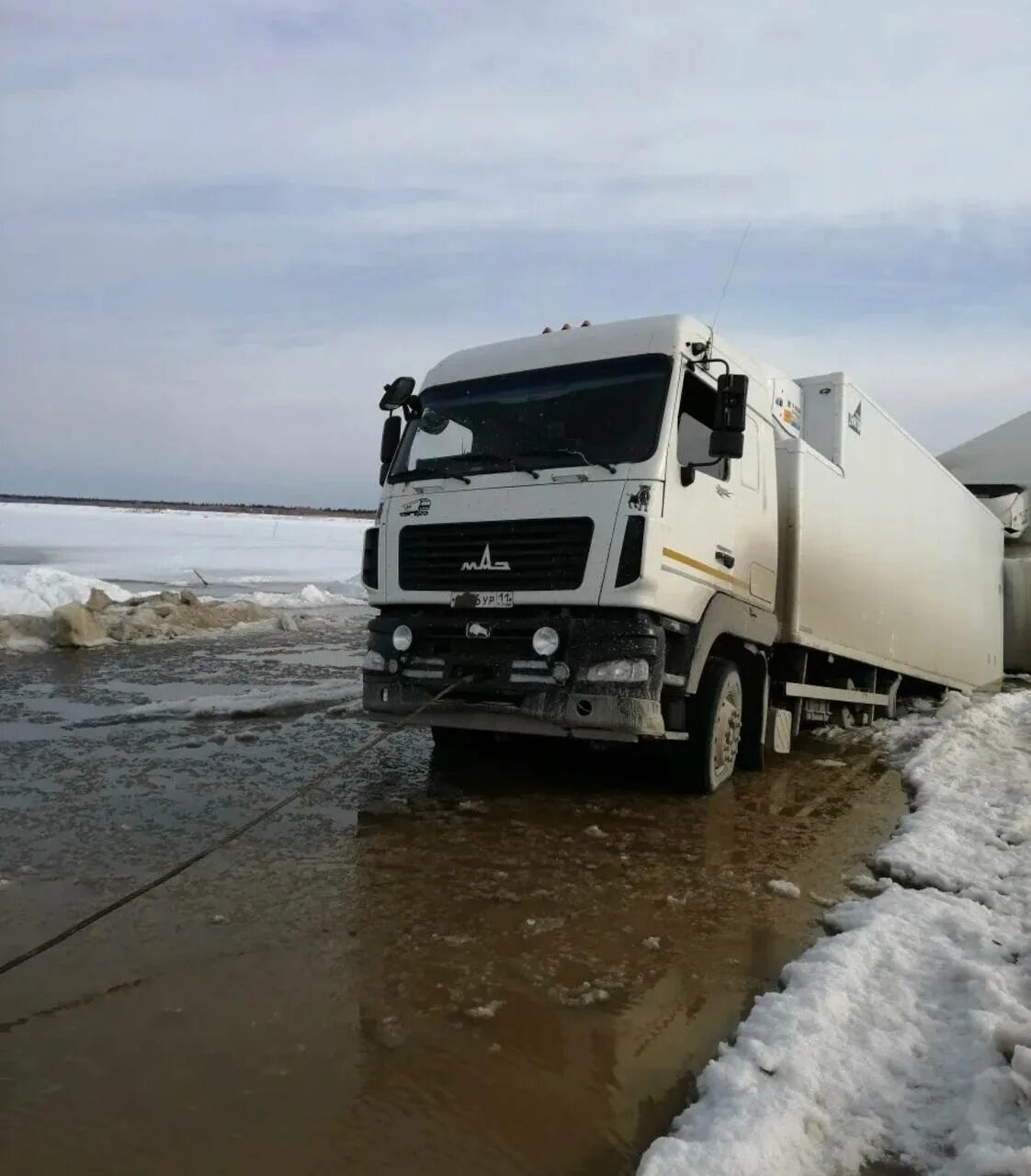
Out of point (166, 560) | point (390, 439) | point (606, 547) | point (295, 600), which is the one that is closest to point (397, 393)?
point (390, 439)

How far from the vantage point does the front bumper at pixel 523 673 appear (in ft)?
16.8

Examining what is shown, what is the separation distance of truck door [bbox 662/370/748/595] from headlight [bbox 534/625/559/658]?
0.76 meters

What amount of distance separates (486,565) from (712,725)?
5.97 feet

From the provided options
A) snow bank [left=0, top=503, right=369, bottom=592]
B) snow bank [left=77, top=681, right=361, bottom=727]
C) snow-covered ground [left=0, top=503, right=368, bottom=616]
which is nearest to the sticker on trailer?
snow bank [left=77, top=681, right=361, bottom=727]

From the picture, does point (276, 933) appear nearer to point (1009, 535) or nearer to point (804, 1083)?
point (804, 1083)

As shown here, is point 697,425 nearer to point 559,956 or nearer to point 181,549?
point 559,956

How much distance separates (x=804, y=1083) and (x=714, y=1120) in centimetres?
35

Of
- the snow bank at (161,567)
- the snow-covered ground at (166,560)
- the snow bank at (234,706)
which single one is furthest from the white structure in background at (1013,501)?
the snow-covered ground at (166,560)

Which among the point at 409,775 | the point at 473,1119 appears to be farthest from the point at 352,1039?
the point at 409,775

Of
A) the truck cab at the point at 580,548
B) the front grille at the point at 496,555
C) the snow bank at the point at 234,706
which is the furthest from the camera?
the snow bank at the point at 234,706

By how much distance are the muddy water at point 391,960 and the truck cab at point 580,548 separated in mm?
721

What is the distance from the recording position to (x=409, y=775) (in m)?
6.41

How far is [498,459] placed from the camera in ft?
19.1

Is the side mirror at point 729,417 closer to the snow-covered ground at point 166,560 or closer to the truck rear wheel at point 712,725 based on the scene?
the truck rear wheel at point 712,725
